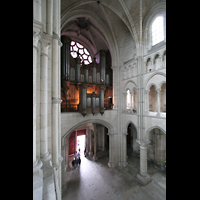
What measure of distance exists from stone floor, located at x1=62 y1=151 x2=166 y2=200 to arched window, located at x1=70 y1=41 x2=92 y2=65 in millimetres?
10942

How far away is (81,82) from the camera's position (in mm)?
8539

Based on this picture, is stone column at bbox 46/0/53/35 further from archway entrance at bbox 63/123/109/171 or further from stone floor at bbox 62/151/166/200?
archway entrance at bbox 63/123/109/171

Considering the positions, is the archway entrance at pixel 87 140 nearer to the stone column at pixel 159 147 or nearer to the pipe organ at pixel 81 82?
the pipe organ at pixel 81 82

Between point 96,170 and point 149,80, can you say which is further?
point 96,170

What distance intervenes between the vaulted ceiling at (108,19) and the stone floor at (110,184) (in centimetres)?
946

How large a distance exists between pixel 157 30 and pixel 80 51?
8286 millimetres

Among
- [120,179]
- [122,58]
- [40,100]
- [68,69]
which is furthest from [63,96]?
[120,179]

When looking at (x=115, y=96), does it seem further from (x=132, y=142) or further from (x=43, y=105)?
(x=43, y=105)

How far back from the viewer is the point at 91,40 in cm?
1159

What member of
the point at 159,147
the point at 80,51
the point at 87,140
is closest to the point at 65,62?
the point at 80,51
